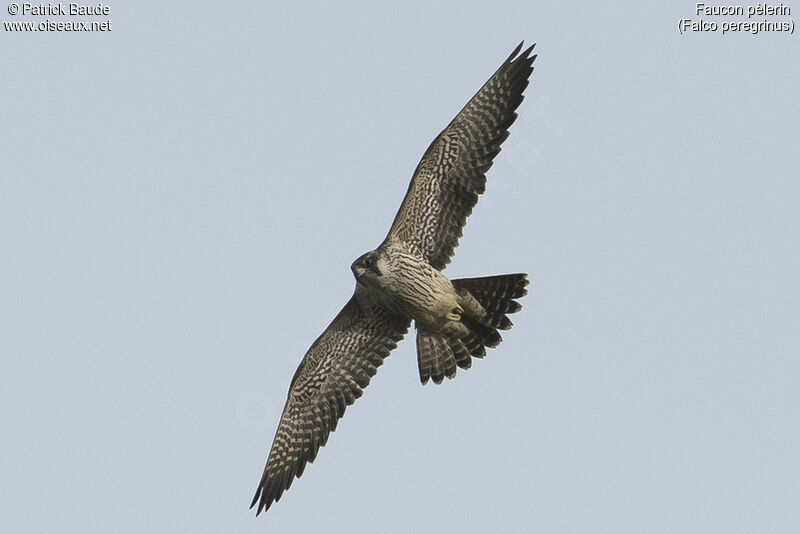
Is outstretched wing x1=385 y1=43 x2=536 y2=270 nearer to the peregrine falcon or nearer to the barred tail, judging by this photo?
the peregrine falcon

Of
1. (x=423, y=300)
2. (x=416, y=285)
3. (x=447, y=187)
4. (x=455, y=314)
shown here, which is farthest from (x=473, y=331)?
(x=447, y=187)

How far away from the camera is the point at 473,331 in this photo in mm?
13758

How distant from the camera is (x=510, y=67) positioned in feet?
45.2

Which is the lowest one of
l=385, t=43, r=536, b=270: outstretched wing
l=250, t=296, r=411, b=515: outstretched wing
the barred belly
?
l=250, t=296, r=411, b=515: outstretched wing

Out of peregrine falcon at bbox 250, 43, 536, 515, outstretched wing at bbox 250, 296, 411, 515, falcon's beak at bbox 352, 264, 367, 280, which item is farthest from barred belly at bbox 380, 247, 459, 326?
outstretched wing at bbox 250, 296, 411, 515

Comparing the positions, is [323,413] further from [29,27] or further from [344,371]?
[29,27]

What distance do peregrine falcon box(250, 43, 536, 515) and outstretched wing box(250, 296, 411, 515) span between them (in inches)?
0.5

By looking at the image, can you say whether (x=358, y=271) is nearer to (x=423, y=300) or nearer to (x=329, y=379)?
(x=423, y=300)

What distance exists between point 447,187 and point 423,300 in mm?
1320

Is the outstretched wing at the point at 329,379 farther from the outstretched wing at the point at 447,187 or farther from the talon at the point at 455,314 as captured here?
the outstretched wing at the point at 447,187

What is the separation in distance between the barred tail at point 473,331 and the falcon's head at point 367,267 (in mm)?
998

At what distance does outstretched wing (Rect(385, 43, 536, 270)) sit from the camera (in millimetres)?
13523

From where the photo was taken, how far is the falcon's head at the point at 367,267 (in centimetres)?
1307

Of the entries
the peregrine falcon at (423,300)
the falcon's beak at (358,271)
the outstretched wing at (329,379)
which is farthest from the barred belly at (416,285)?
the outstretched wing at (329,379)
